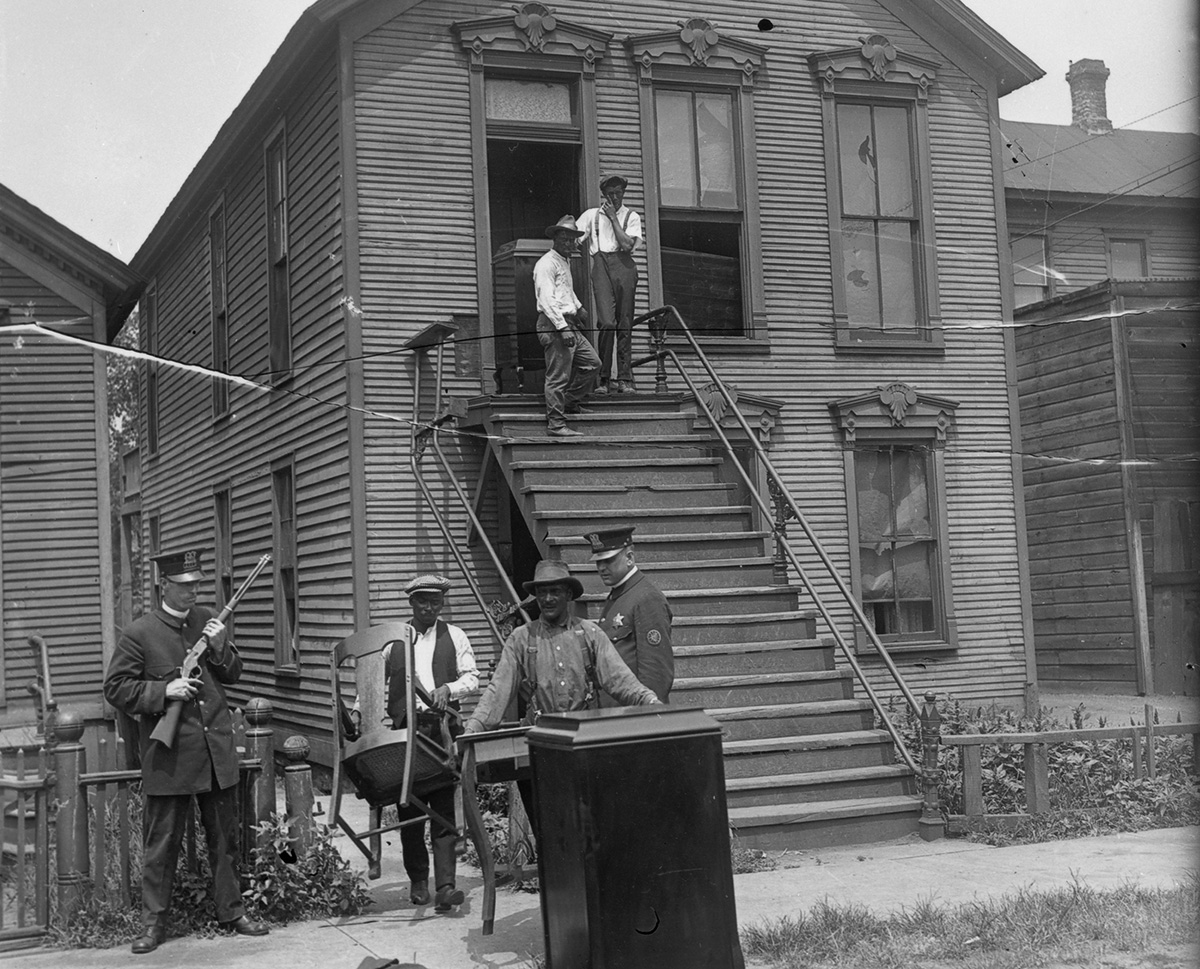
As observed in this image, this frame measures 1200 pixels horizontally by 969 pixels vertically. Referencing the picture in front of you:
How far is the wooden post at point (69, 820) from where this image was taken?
25.0 feet

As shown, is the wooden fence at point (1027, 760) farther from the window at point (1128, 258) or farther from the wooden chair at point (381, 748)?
the window at point (1128, 258)

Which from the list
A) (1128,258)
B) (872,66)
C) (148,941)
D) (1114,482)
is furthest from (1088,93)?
(148,941)

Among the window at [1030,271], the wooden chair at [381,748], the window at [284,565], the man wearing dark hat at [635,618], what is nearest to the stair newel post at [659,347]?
the window at [284,565]

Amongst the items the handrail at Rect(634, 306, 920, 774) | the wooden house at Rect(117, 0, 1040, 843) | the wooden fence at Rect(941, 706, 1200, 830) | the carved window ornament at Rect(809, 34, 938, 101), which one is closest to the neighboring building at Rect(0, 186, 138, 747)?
the wooden house at Rect(117, 0, 1040, 843)

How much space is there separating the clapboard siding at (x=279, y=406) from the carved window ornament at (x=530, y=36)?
142 cm

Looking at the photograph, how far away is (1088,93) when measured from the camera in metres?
30.1

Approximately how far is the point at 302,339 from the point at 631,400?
4.02 metres

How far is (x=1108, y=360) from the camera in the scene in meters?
19.1

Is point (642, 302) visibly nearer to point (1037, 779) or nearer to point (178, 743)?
point (1037, 779)

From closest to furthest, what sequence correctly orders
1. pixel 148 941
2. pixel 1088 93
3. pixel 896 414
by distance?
pixel 148 941, pixel 896 414, pixel 1088 93

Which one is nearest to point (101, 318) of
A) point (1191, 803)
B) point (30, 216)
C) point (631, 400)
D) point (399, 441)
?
point (30, 216)

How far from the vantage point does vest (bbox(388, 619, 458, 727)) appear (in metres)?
8.16

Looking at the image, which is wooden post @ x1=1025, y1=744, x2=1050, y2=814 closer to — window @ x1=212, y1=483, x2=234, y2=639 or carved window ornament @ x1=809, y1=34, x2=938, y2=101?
carved window ornament @ x1=809, y1=34, x2=938, y2=101

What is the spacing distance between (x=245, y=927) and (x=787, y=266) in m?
9.86
